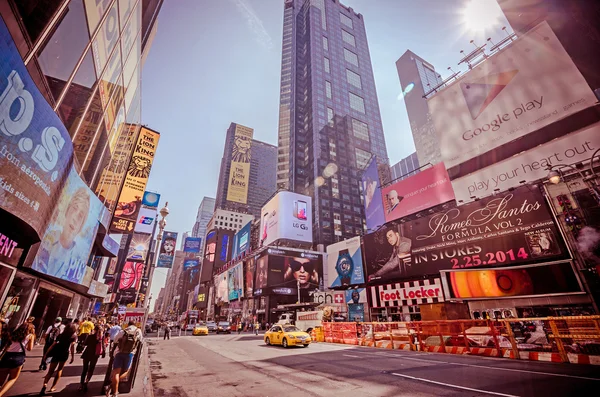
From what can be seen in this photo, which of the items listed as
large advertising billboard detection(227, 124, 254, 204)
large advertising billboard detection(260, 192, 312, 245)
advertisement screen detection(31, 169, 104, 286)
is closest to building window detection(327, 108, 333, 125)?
large advertising billboard detection(227, 124, 254, 204)

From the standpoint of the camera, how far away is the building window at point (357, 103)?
110 m

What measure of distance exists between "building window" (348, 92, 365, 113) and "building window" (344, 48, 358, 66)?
65.9 ft

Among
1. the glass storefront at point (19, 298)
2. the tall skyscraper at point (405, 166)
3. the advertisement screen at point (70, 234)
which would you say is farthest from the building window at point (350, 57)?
the glass storefront at point (19, 298)

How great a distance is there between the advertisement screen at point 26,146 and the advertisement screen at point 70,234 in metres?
1.44

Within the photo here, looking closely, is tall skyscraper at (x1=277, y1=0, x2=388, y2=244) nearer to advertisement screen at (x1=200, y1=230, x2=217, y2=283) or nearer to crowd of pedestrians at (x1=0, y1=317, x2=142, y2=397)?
advertisement screen at (x1=200, y1=230, x2=217, y2=283)

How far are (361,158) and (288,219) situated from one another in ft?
170

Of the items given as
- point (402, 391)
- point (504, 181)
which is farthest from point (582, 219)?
point (402, 391)

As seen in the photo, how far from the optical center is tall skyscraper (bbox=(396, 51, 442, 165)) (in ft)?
398

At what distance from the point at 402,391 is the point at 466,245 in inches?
823

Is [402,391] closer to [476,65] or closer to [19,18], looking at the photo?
[19,18]

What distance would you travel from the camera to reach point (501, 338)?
11727mm

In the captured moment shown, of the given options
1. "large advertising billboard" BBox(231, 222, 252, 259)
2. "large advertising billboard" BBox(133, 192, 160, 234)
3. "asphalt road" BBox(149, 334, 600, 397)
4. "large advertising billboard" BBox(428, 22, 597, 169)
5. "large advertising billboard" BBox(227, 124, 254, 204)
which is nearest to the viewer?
"asphalt road" BBox(149, 334, 600, 397)

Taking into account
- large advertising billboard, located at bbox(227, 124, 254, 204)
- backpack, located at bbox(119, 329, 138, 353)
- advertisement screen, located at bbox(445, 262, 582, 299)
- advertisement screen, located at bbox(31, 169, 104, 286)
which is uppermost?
large advertising billboard, located at bbox(227, 124, 254, 204)

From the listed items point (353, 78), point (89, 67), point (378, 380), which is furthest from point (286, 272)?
point (353, 78)
